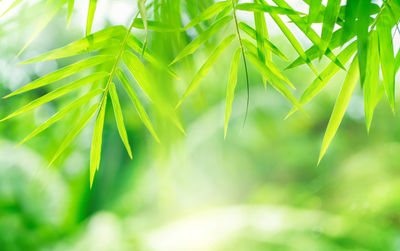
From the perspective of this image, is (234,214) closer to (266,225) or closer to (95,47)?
(266,225)

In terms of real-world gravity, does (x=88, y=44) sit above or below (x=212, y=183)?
below

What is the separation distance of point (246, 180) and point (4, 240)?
2434 millimetres

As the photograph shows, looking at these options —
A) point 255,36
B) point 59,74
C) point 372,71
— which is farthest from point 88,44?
point 372,71

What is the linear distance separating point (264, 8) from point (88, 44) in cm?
16

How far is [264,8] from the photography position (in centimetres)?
33

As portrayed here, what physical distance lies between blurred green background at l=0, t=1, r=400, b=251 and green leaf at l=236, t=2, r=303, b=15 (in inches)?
62.3

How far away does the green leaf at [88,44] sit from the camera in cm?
→ 33

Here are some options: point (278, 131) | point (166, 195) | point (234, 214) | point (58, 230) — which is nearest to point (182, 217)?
point (166, 195)

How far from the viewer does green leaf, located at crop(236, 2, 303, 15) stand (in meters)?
0.32

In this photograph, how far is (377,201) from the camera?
101 inches

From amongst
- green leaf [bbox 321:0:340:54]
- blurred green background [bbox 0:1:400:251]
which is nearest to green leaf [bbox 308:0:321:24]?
green leaf [bbox 321:0:340:54]

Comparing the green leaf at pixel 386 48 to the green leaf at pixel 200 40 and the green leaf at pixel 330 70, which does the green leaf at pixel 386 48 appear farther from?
the green leaf at pixel 200 40

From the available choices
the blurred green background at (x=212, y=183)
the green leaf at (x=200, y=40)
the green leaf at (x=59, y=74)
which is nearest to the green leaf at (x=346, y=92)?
the green leaf at (x=200, y=40)

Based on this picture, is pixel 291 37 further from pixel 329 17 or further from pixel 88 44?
pixel 88 44
